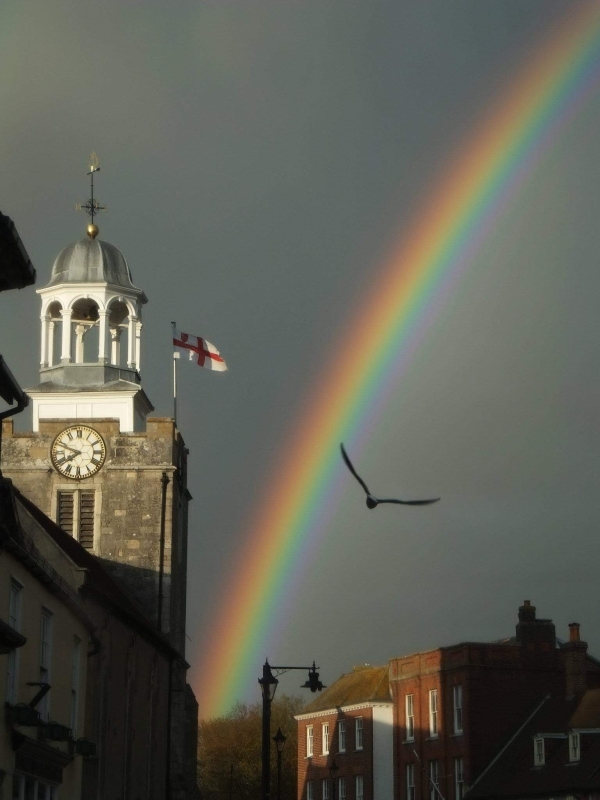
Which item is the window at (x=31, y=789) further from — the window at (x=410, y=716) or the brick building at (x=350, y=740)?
the brick building at (x=350, y=740)

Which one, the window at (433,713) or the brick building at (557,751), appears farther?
the window at (433,713)

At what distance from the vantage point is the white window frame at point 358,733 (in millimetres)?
80250

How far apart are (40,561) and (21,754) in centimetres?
383

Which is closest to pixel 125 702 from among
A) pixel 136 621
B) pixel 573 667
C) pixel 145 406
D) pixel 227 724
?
pixel 136 621

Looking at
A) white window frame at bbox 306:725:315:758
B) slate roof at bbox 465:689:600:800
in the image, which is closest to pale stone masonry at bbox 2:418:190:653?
slate roof at bbox 465:689:600:800

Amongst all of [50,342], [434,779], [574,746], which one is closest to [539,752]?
[574,746]

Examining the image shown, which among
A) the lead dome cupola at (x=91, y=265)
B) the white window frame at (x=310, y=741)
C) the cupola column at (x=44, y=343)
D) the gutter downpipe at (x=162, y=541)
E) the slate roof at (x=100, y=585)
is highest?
the lead dome cupola at (x=91, y=265)

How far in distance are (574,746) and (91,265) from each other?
96.0 feet

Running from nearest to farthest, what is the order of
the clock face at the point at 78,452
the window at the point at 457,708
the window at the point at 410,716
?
the clock face at the point at 78,452 → the window at the point at 457,708 → the window at the point at 410,716

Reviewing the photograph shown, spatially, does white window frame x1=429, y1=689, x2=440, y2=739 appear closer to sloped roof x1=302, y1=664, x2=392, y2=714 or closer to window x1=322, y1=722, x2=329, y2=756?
sloped roof x1=302, y1=664, x2=392, y2=714

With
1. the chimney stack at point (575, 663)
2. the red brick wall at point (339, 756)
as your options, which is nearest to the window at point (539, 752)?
the chimney stack at point (575, 663)

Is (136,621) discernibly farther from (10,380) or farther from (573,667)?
(573,667)

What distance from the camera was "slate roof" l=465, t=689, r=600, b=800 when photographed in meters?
59.1

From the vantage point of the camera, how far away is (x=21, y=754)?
27172mm
